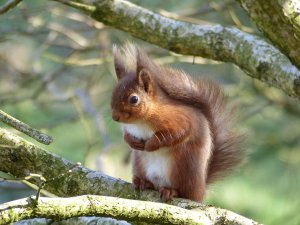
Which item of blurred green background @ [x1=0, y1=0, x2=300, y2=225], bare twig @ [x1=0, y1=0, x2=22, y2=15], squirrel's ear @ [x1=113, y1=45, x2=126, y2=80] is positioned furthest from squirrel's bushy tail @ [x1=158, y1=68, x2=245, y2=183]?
bare twig @ [x1=0, y1=0, x2=22, y2=15]

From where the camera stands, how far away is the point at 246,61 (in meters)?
2.74

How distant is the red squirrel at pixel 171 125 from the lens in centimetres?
287

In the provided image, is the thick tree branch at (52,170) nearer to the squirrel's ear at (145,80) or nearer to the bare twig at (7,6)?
the bare twig at (7,6)

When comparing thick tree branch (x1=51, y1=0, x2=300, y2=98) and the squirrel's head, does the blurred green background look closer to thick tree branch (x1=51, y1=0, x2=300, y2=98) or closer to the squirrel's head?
the squirrel's head

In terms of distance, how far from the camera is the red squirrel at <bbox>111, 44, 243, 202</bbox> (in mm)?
2865

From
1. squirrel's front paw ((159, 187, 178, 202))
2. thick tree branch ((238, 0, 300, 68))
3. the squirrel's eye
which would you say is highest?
thick tree branch ((238, 0, 300, 68))

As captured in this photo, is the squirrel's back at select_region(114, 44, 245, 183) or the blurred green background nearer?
the squirrel's back at select_region(114, 44, 245, 183)

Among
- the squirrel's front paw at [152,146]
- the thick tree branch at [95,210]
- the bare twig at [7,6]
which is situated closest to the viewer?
the thick tree branch at [95,210]

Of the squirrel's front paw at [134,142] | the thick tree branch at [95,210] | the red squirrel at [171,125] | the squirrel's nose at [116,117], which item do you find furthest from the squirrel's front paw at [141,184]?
the thick tree branch at [95,210]

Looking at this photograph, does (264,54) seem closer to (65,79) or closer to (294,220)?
(294,220)

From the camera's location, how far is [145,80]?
3002 millimetres

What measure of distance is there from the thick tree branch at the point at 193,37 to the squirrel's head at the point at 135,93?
12cm

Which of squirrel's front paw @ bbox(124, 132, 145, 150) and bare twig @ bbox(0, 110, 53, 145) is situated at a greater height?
bare twig @ bbox(0, 110, 53, 145)

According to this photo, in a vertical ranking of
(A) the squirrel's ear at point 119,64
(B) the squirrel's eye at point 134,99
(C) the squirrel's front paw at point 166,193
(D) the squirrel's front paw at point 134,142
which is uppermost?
(A) the squirrel's ear at point 119,64
